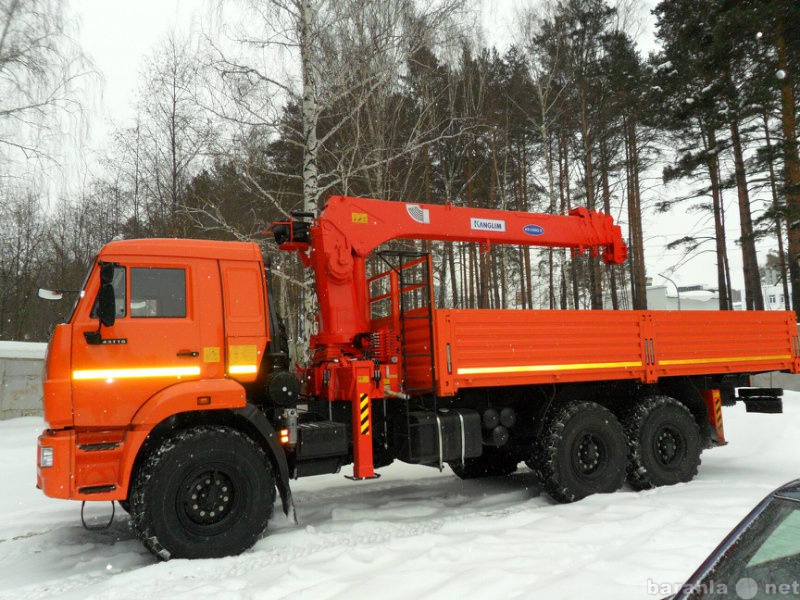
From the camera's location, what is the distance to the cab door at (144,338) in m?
4.95

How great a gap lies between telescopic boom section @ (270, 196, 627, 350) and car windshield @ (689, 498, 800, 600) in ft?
16.0

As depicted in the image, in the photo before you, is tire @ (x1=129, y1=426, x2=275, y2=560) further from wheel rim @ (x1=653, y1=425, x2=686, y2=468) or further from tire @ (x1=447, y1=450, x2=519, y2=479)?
wheel rim @ (x1=653, y1=425, x2=686, y2=468)

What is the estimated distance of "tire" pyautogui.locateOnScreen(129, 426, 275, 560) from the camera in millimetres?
4836

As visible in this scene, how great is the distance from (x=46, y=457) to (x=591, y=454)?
17.7 ft

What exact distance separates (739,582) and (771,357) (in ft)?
24.5

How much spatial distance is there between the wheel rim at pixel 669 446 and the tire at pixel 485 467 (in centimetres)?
181

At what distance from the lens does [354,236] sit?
668cm

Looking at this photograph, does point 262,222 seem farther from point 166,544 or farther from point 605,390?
point 166,544

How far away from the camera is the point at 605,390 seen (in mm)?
7578

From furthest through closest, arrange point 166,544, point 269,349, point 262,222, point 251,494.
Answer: point 262,222 < point 269,349 < point 251,494 < point 166,544

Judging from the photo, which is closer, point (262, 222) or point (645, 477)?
point (645, 477)

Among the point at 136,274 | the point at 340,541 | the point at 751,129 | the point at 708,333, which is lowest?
the point at 340,541

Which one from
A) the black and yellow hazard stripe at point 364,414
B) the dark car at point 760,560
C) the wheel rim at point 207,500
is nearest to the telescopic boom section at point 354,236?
the black and yellow hazard stripe at point 364,414

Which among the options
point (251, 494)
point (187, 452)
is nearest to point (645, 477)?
point (251, 494)
